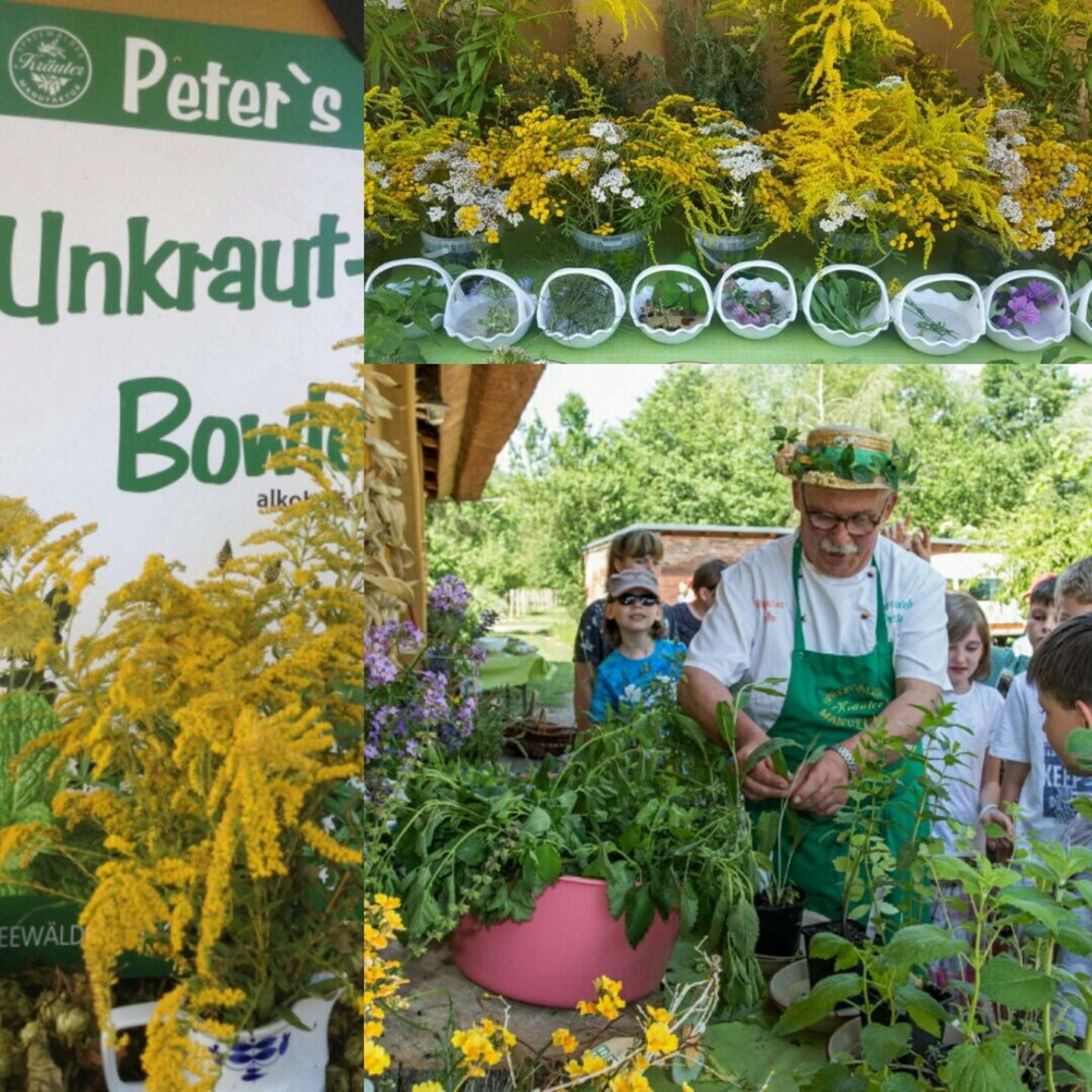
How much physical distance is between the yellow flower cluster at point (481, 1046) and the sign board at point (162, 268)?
0.49 m

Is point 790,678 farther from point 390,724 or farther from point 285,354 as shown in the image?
point 285,354

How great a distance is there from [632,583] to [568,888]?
1782 mm

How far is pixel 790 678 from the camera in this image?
2115mm

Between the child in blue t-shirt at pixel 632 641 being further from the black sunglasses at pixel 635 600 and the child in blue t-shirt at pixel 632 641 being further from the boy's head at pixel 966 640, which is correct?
the boy's head at pixel 966 640

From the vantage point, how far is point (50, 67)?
4.35 ft

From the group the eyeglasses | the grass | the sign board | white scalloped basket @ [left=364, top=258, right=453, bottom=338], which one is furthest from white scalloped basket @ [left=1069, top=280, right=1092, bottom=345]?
the grass

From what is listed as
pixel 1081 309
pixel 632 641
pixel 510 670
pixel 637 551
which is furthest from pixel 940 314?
pixel 510 670

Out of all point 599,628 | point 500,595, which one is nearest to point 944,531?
point 500,595

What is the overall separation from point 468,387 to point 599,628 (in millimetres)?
992

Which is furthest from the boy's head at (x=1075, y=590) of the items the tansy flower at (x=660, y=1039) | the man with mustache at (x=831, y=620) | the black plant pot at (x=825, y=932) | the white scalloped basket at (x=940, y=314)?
the tansy flower at (x=660, y=1039)

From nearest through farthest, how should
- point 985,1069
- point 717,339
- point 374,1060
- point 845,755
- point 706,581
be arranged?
point 985,1069, point 374,1060, point 845,755, point 717,339, point 706,581

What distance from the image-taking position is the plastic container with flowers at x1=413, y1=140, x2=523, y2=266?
6.63ft

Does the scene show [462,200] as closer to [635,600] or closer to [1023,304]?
[1023,304]

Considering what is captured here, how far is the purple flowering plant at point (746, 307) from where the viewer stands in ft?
6.75
